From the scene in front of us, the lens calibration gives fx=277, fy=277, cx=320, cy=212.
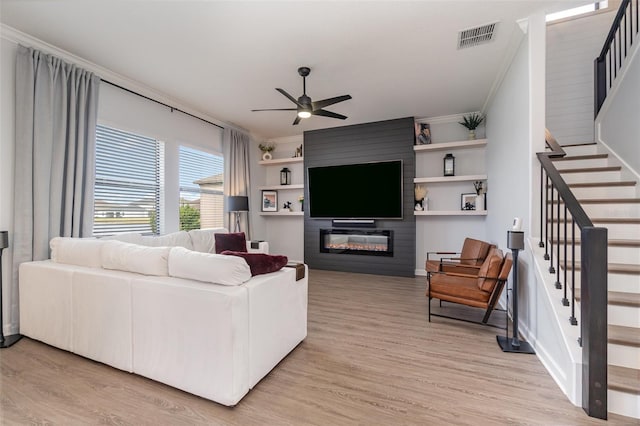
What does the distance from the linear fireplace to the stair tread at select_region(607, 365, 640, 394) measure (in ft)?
11.6

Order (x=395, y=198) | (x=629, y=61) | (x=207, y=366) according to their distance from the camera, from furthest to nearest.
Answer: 1. (x=395, y=198)
2. (x=629, y=61)
3. (x=207, y=366)

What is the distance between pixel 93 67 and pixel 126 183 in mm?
1408

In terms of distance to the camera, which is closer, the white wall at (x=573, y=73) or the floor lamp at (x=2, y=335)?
the floor lamp at (x=2, y=335)

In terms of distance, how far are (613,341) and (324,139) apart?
4.99 metres

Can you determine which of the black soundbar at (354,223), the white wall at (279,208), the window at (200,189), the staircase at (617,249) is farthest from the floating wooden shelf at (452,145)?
the window at (200,189)

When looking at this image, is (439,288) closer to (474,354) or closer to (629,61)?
(474,354)

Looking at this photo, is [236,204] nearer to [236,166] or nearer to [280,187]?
[236,166]

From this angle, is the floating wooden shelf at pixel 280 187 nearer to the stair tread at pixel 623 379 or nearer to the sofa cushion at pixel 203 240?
the sofa cushion at pixel 203 240

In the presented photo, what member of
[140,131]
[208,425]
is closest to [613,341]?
[208,425]

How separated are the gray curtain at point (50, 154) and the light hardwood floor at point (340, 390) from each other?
108 cm


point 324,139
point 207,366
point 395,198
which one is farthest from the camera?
point 324,139

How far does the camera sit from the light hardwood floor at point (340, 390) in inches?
63.7

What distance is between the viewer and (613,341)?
1788 mm

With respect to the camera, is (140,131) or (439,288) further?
(140,131)
